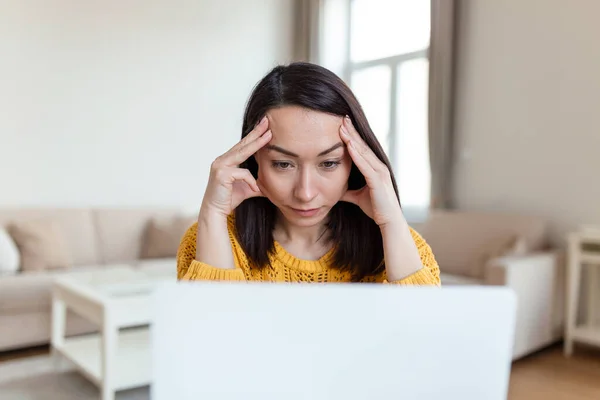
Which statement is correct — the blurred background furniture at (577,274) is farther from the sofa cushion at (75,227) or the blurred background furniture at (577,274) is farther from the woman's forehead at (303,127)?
the sofa cushion at (75,227)

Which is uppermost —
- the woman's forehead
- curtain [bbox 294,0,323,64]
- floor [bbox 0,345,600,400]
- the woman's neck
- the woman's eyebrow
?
curtain [bbox 294,0,323,64]

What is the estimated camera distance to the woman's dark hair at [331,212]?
908 millimetres

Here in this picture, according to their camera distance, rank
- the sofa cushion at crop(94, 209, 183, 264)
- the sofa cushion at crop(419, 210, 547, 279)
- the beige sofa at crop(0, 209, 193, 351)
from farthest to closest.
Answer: the sofa cushion at crop(94, 209, 183, 264)
the sofa cushion at crop(419, 210, 547, 279)
the beige sofa at crop(0, 209, 193, 351)

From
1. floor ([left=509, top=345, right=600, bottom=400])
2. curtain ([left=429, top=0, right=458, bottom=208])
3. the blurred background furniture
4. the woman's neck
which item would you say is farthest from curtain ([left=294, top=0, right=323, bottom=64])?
the woman's neck

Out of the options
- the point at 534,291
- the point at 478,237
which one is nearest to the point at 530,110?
the point at 478,237

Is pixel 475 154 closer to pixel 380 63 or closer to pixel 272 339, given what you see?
pixel 380 63

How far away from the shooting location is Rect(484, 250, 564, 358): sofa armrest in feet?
8.90

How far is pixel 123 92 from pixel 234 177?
11.6ft

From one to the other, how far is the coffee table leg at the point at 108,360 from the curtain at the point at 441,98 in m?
2.65

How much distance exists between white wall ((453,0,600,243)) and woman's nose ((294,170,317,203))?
290 cm

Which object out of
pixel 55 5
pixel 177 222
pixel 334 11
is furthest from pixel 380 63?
pixel 55 5

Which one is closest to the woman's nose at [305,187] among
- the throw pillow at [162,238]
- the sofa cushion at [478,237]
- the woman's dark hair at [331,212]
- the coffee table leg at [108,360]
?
the woman's dark hair at [331,212]

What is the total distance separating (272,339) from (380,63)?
444 cm

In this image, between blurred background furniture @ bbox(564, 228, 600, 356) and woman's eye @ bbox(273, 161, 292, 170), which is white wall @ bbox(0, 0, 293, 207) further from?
woman's eye @ bbox(273, 161, 292, 170)
